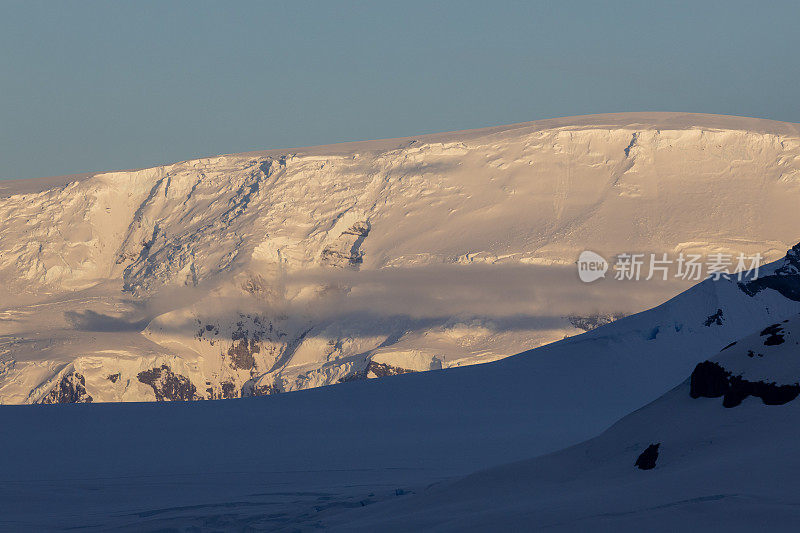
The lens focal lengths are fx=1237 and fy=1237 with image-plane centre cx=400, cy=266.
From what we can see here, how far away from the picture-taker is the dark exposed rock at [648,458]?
86.6 feet

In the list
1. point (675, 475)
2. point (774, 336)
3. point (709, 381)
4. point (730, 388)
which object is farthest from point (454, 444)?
point (675, 475)

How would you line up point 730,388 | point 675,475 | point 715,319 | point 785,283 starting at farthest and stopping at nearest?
1. point 785,283
2. point 715,319
3. point 730,388
4. point 675,475

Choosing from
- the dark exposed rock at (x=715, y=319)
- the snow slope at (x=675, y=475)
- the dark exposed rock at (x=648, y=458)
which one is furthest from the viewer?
the dark exposed rock at (x=715, y=319)

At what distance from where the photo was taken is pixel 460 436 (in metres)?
47.6

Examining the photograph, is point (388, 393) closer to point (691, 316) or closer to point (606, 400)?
point (606, 400)

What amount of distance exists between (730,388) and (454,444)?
63.4 feet

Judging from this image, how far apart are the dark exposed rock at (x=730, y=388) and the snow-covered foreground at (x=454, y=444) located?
0.13 meters

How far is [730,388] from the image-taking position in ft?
89.1

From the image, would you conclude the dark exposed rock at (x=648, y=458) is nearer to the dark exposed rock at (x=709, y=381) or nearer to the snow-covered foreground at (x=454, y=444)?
the snow-covered foreground at (x=454, y=444)

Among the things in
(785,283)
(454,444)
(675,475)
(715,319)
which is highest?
(785,283)

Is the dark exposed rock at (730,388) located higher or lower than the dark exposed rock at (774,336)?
lower

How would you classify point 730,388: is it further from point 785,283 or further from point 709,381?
point 785,283

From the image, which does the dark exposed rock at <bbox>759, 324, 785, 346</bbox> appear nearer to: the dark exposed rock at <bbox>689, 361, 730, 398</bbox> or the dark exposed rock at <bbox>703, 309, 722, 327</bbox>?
the dark exposed rock at <bbox>689, 361, 730, 398</bbox>

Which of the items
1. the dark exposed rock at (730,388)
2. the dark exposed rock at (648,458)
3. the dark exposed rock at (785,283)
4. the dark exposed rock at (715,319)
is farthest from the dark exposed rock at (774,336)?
the dark exposed rock at (785,283)
